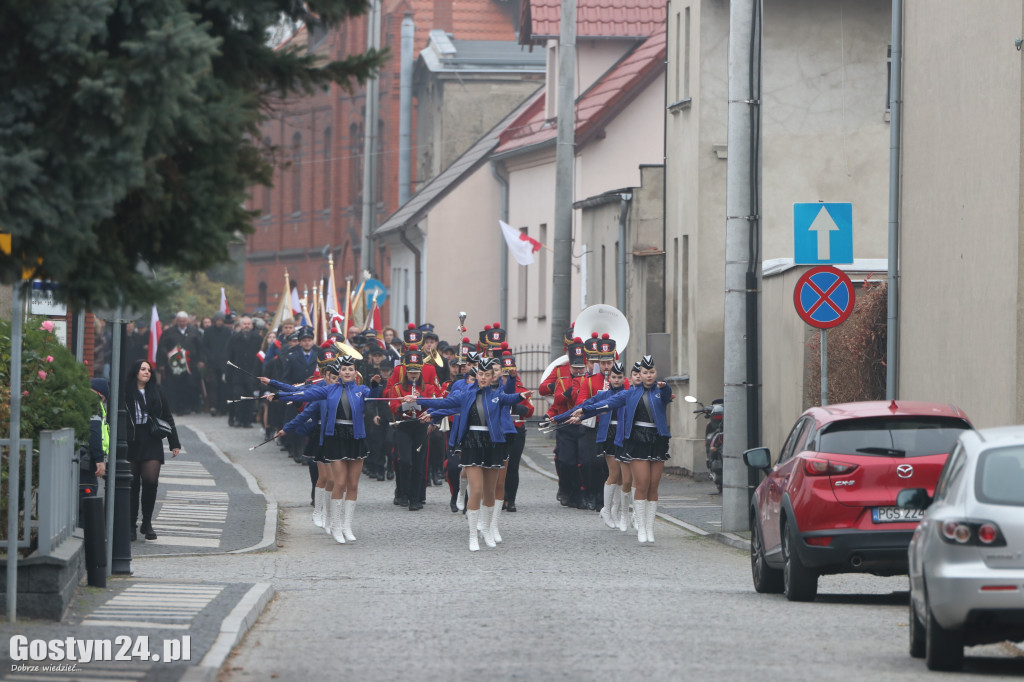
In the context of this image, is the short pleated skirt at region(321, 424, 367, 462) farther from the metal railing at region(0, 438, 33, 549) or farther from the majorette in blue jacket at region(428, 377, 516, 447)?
the metal railing at region(0, 438, 33, 549)

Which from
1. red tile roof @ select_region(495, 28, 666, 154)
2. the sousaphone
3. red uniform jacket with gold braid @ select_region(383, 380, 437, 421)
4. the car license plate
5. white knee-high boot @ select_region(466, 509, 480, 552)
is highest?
red tile roof @ select_region(495, 28, 666, 154)

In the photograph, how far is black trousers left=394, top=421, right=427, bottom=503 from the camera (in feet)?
72.6

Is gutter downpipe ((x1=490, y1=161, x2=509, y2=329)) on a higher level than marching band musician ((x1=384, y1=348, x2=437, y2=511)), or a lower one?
higher

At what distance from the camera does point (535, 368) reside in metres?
41.2

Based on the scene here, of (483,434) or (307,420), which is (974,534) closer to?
(483,434)

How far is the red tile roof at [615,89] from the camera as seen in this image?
3775 centimetres

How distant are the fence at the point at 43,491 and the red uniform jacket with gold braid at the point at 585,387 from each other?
9856 millimetres

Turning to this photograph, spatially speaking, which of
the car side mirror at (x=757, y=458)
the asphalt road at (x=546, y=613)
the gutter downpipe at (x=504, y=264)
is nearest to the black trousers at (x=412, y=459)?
the asphalt road at (x=546, y=613)

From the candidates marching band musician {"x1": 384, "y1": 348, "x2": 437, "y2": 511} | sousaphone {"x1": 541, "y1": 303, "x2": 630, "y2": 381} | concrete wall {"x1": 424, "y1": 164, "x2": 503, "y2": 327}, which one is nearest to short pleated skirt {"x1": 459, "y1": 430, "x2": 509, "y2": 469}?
marching band musician {"x1": 384, "y1": 348, "x2": 437, "y2": 511}

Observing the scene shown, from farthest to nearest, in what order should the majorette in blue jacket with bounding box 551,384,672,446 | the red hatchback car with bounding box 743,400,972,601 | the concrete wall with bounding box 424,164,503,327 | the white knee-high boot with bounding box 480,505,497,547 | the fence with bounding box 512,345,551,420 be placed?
the concrete wall with bounding box 424,164,503,327
the fence with bounding box 512,345,551,420
the majorette in blue jacket with bounding box 551,384,672,446
the white knee-high boot with bounding box 480,505,497,547
the red hatchback car with bounding box 743,400,972,601

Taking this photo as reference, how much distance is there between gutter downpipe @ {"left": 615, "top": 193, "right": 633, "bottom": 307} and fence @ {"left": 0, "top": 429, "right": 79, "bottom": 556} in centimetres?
2058

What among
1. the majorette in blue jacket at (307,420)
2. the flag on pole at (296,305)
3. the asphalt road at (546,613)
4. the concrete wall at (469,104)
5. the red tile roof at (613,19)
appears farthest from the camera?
the concrete wall at (469,104)

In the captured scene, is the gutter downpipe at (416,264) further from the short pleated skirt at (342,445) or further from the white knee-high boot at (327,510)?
the short pleated skirt at (342,445)

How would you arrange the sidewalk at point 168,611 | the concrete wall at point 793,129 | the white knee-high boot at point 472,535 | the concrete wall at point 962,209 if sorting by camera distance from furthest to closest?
the concrete wall at point 793,129 < the white knee-high boot at point 472,535 < the concrete wall at point 962,209 < the sidewalk at point 168,611
